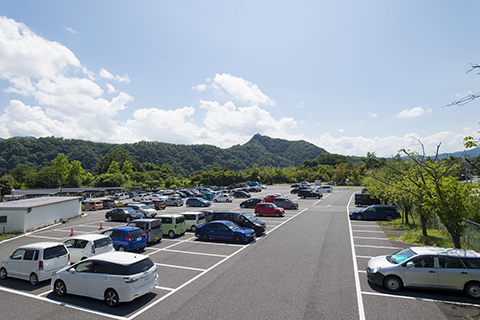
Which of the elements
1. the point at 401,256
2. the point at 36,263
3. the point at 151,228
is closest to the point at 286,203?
the point at 151,228

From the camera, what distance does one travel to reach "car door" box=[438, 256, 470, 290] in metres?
9.10

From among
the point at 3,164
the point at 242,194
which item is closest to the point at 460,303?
the point at 242,194

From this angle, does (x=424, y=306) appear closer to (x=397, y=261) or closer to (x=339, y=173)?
(x=397, y=261)

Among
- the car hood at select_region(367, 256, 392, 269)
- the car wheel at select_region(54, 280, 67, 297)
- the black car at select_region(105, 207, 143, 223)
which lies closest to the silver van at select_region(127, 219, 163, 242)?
the car wheel at select_region(54, 280, 67, 297)

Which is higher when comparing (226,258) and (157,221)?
(157,221)

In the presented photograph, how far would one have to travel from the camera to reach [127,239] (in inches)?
583

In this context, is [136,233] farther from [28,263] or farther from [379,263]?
[379,263]

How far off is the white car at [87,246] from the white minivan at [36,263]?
3.04 feet

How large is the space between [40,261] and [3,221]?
A: 16.7 metres

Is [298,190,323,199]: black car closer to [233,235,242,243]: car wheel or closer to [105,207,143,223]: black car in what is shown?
[105,207,143,223]: black car

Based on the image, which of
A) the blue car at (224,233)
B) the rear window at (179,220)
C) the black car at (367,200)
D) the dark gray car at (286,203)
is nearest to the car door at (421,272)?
the blue car at (224,233)

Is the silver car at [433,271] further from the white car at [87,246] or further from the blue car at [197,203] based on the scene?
the blue car at [197,203]

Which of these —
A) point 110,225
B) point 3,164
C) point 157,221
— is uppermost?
point 3,164

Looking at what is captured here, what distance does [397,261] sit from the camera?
10.1 meters
